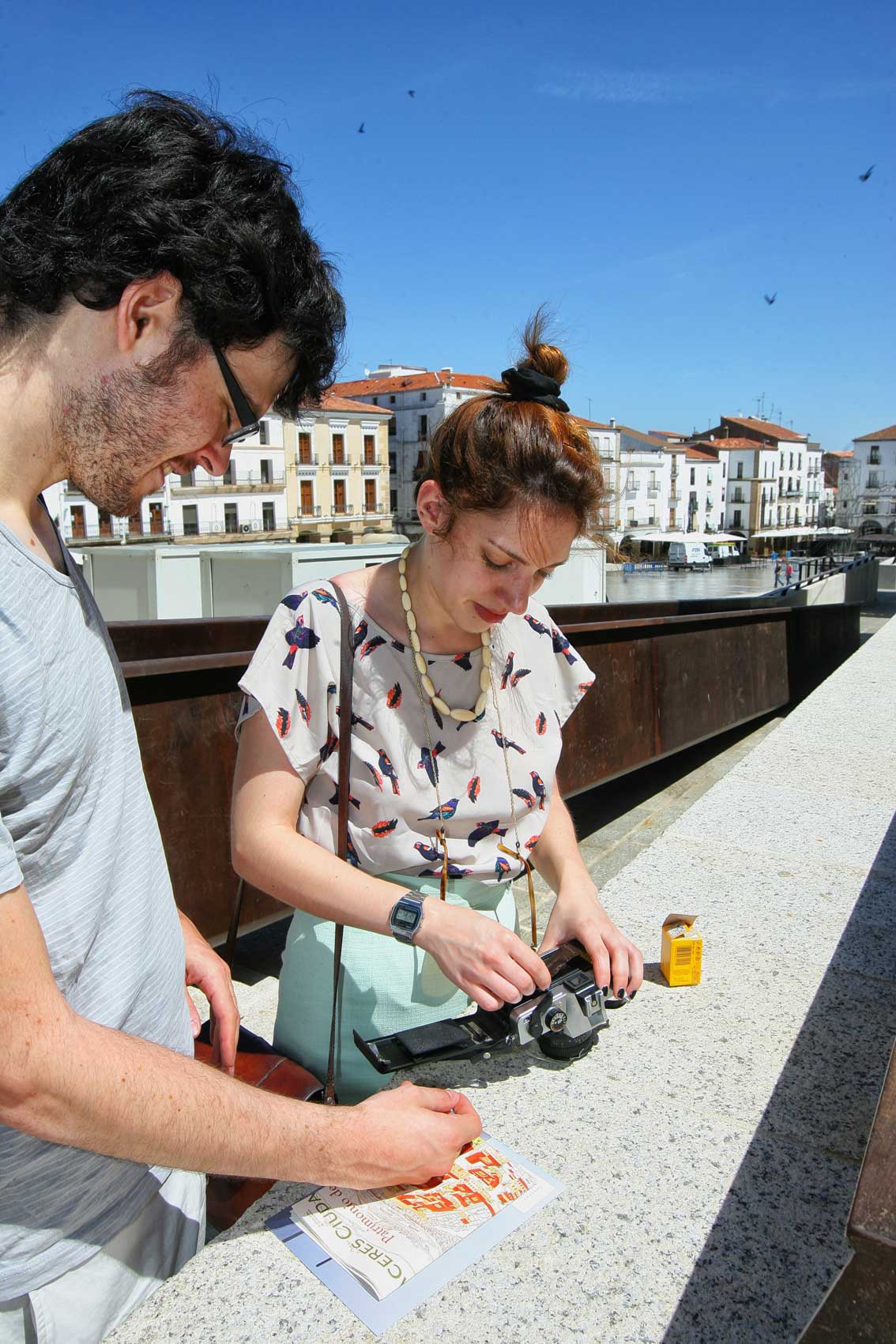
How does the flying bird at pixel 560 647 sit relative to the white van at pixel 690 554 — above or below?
above

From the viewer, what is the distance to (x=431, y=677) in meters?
2.10

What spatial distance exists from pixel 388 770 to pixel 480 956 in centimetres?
47

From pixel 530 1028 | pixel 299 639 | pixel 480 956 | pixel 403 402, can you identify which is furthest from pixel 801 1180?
pixel 403 402

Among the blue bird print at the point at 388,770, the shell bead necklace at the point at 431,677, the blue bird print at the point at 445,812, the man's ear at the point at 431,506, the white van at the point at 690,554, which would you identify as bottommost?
the white van at the point at 690,554

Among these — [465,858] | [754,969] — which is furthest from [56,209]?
[754,969]

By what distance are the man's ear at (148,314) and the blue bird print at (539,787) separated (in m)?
1.28

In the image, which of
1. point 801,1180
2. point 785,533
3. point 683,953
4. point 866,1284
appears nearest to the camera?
point 866,1284

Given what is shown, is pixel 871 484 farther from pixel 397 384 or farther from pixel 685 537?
pixel 397 384

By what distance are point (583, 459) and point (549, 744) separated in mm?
687

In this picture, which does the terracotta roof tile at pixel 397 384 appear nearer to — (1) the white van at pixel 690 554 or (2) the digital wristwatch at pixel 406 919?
(1) the white van at pixel 690 554

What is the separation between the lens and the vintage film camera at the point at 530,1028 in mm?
1672

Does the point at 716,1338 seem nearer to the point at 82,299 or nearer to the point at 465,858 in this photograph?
the point at 465,858

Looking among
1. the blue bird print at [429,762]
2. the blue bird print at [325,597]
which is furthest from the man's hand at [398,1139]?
the blue bird print at [325,597]

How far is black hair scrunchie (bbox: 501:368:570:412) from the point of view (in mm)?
2006
